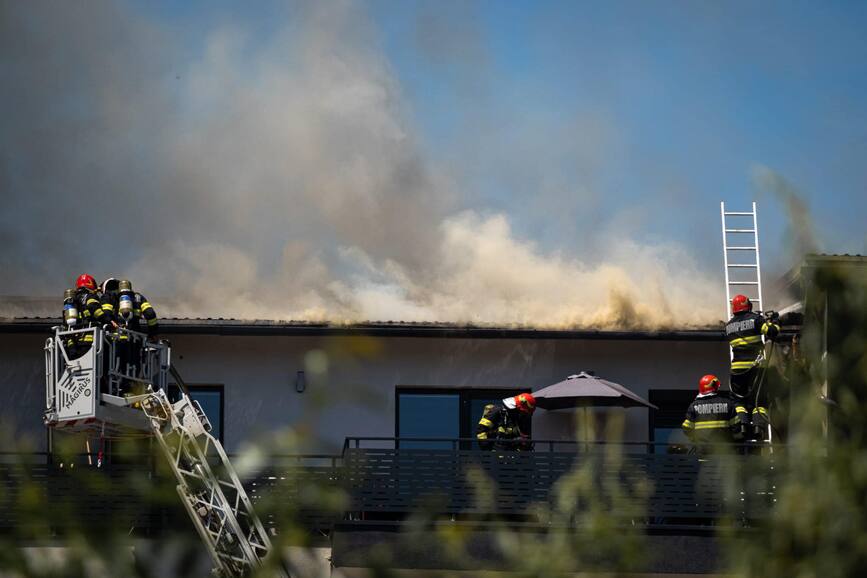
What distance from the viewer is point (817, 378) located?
7078 mm

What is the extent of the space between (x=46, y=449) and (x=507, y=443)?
6.15 m

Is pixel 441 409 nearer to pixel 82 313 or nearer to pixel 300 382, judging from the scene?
pixel 300 382

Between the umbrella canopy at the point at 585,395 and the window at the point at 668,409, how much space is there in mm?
1504

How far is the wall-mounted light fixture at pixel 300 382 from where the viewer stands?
839 inches

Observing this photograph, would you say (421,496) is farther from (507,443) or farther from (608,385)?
(608,385)

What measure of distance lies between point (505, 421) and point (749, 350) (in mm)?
2972

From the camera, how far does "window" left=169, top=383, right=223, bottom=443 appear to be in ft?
70.1

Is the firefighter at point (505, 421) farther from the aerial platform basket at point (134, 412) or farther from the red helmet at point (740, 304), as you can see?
the aerial platform basket at point (134, 412)

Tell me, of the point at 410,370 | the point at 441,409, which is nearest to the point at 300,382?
the point at 410,370

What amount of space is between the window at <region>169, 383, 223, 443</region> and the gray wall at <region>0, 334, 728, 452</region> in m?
0.09

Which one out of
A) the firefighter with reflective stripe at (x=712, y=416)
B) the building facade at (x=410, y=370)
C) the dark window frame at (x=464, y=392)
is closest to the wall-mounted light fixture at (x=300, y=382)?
the building facade at (x=410, y=370)

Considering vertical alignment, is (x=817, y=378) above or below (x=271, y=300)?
below

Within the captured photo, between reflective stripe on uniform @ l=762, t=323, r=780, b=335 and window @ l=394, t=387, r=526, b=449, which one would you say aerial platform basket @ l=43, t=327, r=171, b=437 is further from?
reflective stripe on uniform @ l=762, t=323, r=780, b=335

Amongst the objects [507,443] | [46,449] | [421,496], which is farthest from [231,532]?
[46,449]
